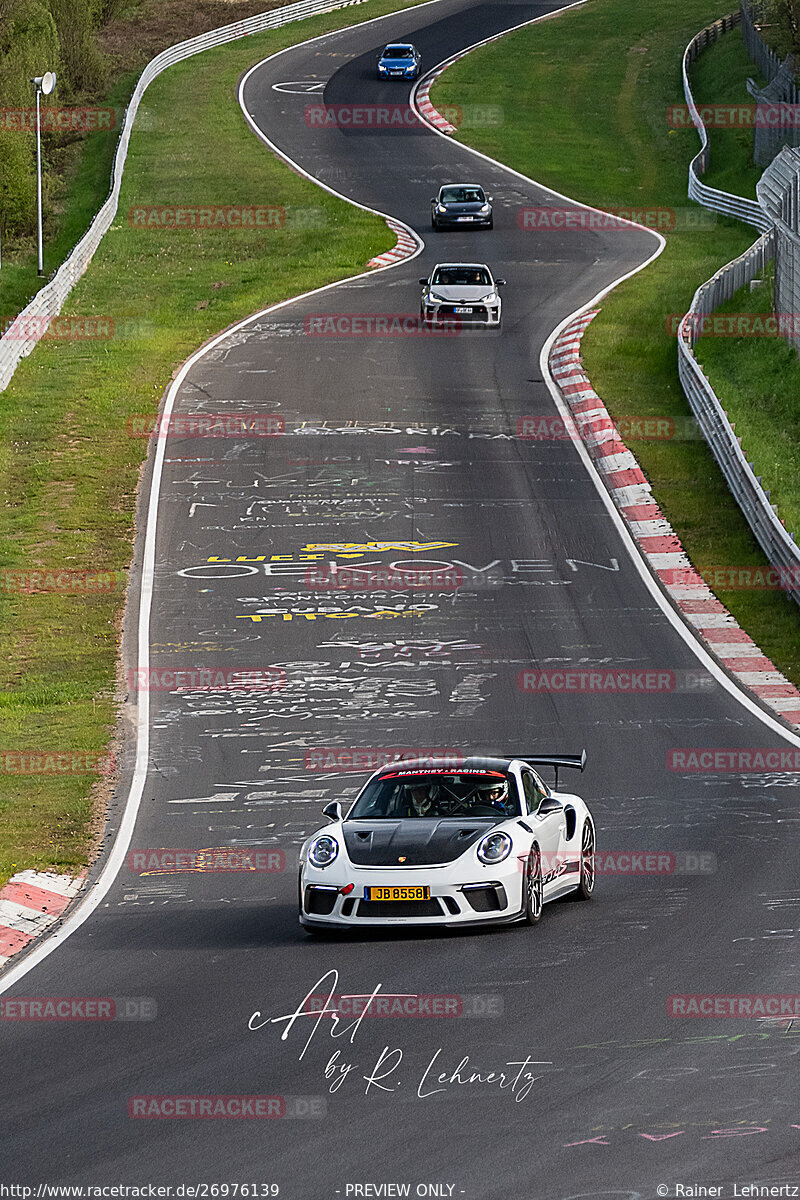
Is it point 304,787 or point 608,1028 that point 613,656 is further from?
point 608,1028

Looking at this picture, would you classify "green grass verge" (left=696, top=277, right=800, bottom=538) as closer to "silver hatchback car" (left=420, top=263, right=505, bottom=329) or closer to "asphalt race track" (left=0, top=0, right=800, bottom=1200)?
"asphalt race track" (left=0, top=0, right=800, bottom=1200)

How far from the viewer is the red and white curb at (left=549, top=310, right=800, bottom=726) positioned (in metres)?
21.9

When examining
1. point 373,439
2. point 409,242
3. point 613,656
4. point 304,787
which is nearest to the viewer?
point 304,787

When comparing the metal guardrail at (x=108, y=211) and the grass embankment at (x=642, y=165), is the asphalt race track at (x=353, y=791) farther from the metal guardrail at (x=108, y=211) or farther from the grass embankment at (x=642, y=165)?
the metal guardrail at (x=108, y=211)

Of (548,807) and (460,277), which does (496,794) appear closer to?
(548,807)

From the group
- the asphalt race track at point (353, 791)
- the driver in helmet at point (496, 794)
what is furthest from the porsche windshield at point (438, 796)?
the asphalt race track at point (353, 791)

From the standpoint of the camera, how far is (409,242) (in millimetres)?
53062

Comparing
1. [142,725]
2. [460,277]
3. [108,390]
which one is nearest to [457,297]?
[460,277]

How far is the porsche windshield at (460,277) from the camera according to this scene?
42094mm

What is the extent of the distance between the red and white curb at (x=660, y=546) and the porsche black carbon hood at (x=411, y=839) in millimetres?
8144

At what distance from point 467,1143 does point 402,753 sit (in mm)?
10295

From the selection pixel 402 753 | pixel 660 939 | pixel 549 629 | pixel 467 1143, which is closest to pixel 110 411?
pixel 549 629

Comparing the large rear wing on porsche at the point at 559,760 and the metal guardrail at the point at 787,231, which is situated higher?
the large rear wing on porsche at the point at 559,760

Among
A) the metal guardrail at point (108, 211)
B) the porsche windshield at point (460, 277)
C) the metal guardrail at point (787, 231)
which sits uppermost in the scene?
the metal guardrail at point (787, 231)
